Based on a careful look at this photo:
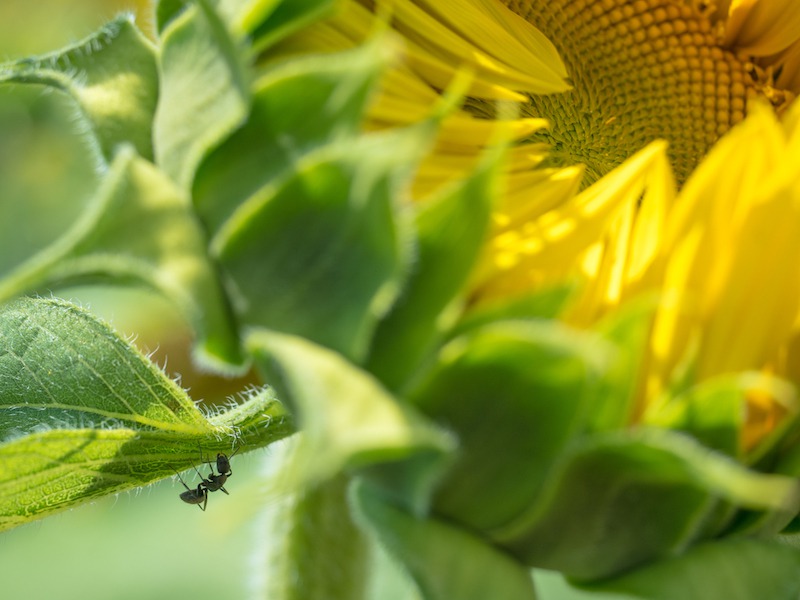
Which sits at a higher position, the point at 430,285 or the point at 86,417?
the point at 430,285

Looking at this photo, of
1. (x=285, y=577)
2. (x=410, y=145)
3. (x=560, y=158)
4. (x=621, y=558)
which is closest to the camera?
(x=410, y=145)

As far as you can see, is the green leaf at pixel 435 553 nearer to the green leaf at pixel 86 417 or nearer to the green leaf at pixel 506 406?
the green leaf at pixel 506 406

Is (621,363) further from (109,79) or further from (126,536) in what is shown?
(126,536)

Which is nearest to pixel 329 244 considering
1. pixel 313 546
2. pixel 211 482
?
pixel 313 546

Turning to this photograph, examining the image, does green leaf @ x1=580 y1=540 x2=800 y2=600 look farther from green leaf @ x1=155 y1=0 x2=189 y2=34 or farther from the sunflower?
green leaf @ x1=155 y1=0 x2=189 y2=34

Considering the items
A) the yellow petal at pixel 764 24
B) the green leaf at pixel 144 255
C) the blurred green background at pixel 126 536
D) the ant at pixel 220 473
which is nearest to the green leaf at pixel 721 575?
the green leaf at pixel 144 255

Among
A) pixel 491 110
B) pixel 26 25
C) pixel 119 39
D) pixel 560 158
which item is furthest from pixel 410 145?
pixel 26 25

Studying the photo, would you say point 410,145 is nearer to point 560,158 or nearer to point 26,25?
point 560,158
